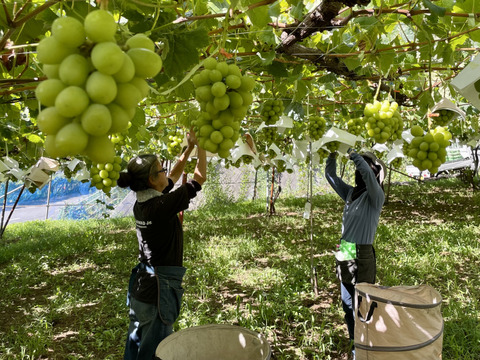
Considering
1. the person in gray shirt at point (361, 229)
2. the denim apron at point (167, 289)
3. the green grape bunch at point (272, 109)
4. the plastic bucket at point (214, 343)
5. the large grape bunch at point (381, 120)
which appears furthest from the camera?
the person in gray shirt at point (361, 229)

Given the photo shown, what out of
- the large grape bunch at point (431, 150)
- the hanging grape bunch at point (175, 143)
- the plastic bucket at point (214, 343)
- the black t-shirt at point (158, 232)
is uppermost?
the hanging grape bunch at point (175, 143)

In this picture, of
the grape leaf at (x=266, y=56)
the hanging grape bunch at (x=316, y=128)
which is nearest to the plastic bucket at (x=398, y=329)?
the grape leaf at (x=266, y=56)

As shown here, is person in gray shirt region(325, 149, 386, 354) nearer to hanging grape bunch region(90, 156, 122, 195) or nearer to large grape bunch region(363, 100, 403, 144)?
large grape bunch region(363, 100, 403, 144)

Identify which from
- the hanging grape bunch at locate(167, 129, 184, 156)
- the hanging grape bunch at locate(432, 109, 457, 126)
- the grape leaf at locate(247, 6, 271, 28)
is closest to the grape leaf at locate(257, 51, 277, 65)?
the grape leaf at locate(247, 6, 271, 28)

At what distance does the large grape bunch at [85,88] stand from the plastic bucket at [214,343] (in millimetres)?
1685

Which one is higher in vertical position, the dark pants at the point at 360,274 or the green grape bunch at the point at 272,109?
the green grape bunch at the point at 272,109

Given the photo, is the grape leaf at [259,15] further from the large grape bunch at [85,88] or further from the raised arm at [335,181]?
the raised arm at [335,181]

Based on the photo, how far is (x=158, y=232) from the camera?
2.35m

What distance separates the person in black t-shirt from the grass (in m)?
1.21

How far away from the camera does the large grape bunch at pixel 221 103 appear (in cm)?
95

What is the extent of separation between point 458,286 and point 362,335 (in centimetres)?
266

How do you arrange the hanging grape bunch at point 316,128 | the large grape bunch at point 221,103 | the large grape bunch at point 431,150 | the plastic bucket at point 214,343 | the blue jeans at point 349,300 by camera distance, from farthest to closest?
the hanging grape bunch at point 316,128 < the blue jeans at point 349,300 < the plastic bucket at point 214,343 < the large grape bunch at point 431,150 < the large grape bunch at point 221,103

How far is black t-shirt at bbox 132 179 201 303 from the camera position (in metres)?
2.23

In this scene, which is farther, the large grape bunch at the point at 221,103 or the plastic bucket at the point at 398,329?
the plastic bucket at the point at 398,329
